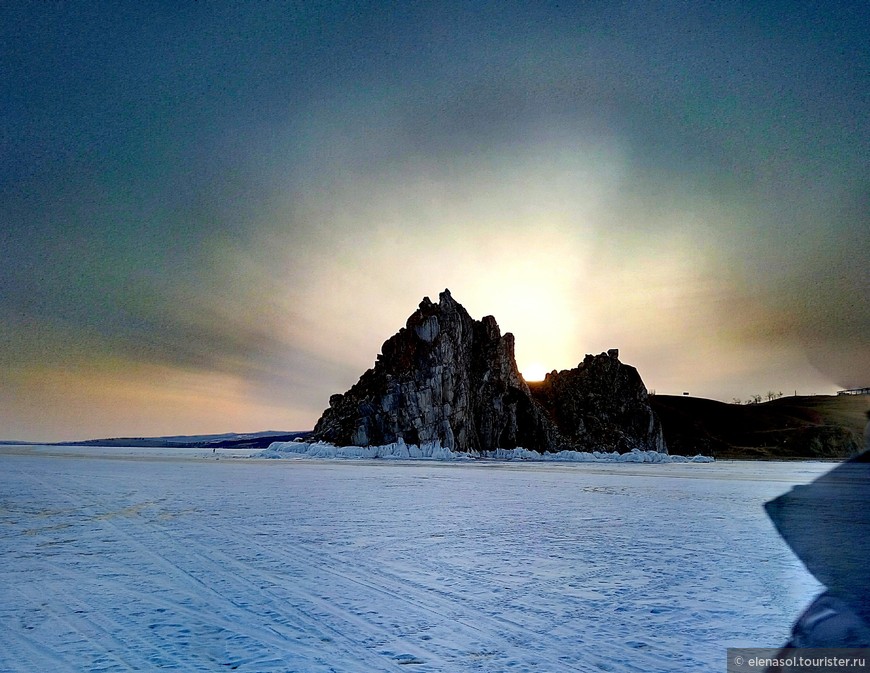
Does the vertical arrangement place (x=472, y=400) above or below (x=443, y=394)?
below

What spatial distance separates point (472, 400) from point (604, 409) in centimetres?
4639

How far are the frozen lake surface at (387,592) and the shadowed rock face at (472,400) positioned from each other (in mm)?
92924

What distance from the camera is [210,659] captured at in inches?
200

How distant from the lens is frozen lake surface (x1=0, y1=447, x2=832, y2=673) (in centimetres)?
518

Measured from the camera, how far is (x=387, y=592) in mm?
7340

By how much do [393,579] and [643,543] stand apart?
6194mm

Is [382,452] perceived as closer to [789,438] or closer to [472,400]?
[472,400]

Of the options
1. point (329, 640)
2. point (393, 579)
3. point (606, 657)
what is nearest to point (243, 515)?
point (393, 579)

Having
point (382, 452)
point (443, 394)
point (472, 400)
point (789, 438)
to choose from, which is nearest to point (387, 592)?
point (382, 452)

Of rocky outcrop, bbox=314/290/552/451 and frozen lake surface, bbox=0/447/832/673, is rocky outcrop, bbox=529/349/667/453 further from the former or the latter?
frozen lake surface, bbox=0/447/832/673

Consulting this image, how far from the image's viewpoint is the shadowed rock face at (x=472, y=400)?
107812 millimetres

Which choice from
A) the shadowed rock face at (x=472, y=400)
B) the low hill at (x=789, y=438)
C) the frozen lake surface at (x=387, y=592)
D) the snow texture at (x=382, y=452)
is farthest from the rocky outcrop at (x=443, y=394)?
the frozen lake surface at (x=387, y=592)

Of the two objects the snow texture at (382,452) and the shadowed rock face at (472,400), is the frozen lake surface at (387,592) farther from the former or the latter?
the shadowed rock face at (472,400)

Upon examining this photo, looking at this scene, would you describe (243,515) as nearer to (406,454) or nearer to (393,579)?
(393,579)
